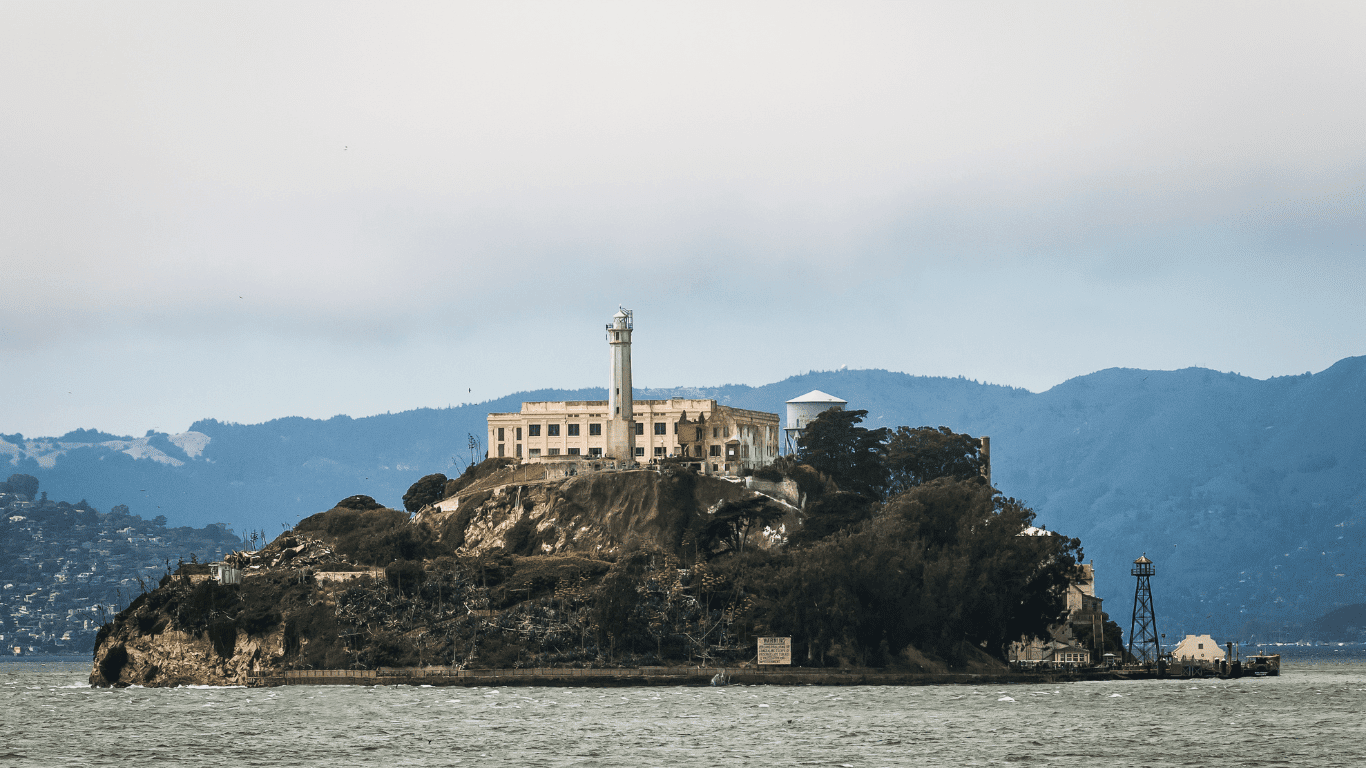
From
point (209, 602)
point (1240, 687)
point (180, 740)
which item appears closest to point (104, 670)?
point (209, 602)

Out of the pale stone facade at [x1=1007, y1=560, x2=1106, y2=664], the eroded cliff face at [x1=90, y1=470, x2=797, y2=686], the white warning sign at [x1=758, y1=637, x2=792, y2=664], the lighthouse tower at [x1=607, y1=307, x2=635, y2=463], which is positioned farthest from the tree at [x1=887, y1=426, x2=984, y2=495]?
the white warning sign at [x1=758, y1=637, x2=792, y2=664]

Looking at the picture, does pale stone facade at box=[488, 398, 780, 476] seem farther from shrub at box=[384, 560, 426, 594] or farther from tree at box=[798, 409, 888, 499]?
shrub at box=[384, 560, 426, 594]

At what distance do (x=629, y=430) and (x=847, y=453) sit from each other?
23.6 m

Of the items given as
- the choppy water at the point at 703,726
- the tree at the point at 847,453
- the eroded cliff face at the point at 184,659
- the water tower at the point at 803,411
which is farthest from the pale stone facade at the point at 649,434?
the choppy water at the point at 703,726

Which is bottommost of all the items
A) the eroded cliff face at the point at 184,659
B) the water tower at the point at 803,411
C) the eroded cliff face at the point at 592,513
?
the eroded cliff face at the point at 184,659

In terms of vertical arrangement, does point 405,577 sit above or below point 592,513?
below

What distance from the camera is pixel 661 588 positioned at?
451ft

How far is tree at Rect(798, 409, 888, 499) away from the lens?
166 m

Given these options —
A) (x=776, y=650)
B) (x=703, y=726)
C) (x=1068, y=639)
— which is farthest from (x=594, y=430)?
(x=703, y=726)

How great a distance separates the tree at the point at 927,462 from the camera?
169250 mm

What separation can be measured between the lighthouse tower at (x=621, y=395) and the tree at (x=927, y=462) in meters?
27.5

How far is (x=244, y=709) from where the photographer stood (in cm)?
10919

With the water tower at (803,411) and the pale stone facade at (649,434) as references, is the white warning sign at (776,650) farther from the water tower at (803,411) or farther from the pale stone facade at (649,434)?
the water tower at (803,411)

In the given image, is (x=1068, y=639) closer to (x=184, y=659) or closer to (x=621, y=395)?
(x=621, y=395)
